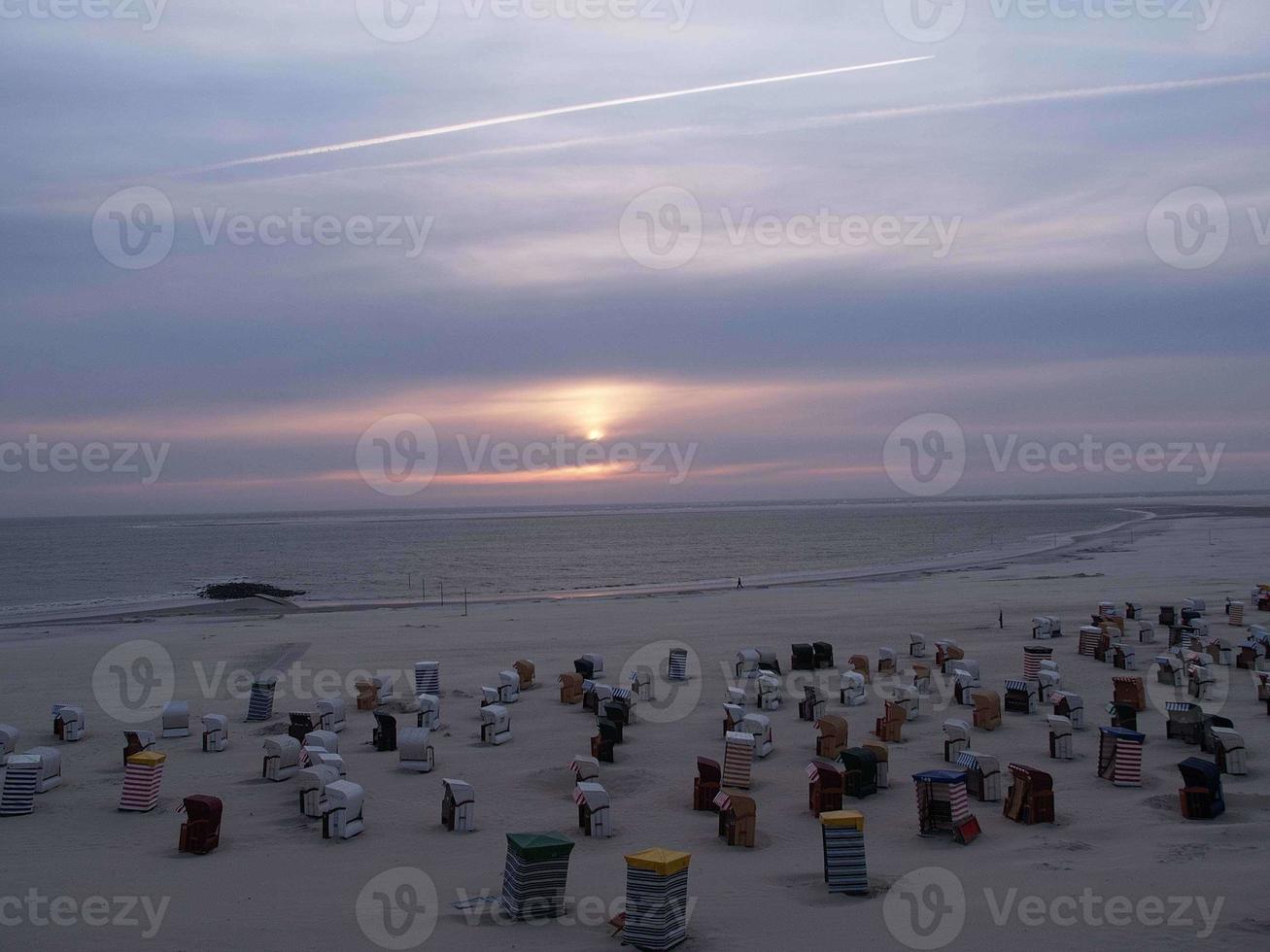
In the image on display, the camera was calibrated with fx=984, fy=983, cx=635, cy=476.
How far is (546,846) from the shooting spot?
39.7 feet

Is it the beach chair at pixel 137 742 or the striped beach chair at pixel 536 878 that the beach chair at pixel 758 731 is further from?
the beach chair at pixel 137 742

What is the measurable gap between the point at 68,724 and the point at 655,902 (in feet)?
56.0

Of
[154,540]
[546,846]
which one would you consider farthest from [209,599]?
[154,540]

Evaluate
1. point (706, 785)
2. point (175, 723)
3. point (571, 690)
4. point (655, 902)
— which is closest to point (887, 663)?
point (571, 690)

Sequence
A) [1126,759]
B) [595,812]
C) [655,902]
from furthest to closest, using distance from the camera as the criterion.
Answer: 1. [1126,759]
2. [595,812]
3. [655,902]

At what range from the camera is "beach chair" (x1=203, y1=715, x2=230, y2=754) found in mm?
21016

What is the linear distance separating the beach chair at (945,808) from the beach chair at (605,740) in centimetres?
680

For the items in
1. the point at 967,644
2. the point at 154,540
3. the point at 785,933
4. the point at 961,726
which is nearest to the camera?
the point at 785,933

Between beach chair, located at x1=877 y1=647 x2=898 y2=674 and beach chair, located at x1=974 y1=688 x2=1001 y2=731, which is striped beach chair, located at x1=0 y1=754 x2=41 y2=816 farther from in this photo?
beach chair, located at x1=877 y1=647 x2=898 y2=674

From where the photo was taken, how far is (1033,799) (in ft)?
49.7

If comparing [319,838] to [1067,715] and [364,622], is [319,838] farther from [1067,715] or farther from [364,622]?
[364,622]

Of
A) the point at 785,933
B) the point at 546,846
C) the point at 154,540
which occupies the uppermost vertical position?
the point at 154,540

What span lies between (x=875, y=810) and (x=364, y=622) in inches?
1356

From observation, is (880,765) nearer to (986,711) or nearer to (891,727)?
(891,727)
